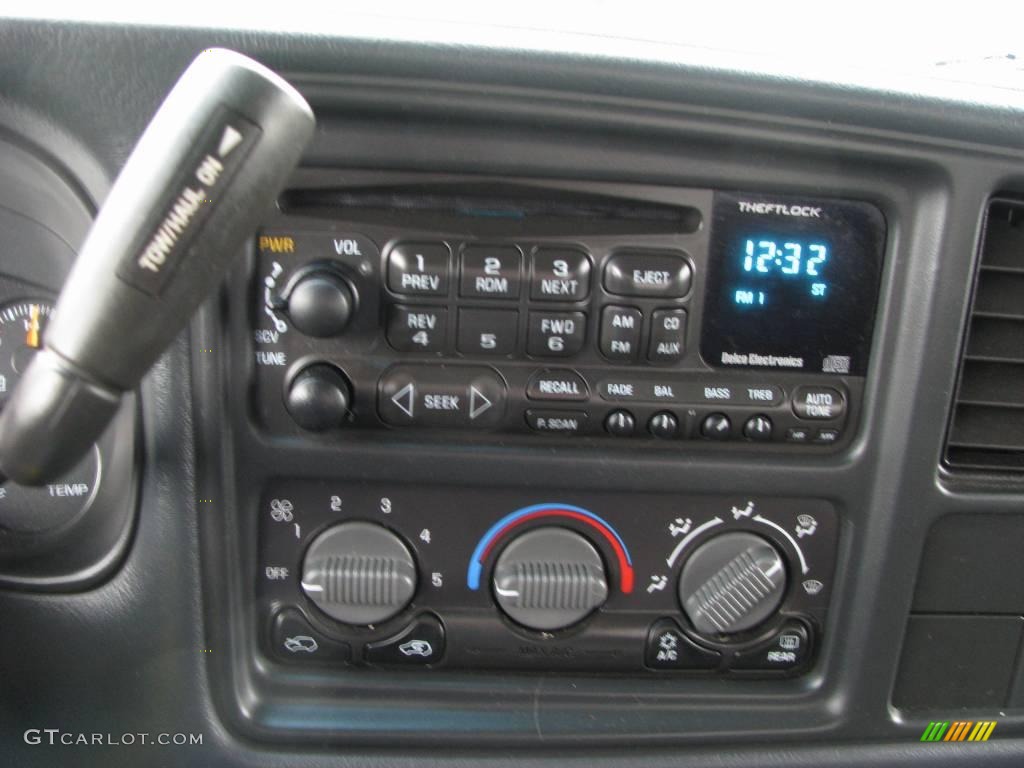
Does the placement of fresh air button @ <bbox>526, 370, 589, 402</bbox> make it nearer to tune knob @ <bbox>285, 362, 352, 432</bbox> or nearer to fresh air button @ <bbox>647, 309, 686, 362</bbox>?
fresh air button @ <bbox>647, 309, 686, 362</bbox>

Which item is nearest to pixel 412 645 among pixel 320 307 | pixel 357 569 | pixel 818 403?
pixel 357 569

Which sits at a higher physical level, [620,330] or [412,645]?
[620,330]

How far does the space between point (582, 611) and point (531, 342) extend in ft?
0.93

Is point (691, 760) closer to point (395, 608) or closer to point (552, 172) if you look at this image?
point (395, 608)

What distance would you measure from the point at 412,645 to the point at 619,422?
0.31m

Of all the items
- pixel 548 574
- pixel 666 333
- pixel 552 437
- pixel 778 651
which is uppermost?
pixel 666 333

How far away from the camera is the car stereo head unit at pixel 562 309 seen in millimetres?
812

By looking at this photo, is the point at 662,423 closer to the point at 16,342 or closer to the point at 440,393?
the point at 440,393

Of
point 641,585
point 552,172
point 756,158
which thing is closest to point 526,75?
point 552,172

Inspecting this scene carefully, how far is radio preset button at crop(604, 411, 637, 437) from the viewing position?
847 mm

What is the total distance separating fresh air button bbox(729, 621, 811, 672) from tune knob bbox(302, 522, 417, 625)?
0.36 meters

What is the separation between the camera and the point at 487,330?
2.69 ft

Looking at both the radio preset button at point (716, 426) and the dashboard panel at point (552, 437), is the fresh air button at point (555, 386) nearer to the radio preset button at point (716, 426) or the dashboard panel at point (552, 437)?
the dashboard panel at point (552, 437)

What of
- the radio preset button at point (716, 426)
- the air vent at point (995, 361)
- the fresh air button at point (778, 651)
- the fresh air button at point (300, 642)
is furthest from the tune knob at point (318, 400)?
the air vent at point (995, 361)
